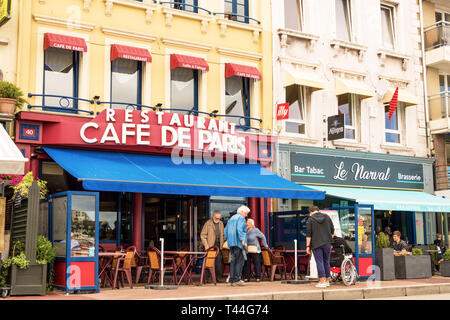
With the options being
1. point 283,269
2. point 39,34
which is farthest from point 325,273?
point 39,34

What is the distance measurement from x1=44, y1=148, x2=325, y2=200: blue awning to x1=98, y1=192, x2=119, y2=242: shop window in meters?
1.28

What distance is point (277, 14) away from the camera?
19812 millimetres

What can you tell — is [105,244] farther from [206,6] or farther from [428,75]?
[428,75]

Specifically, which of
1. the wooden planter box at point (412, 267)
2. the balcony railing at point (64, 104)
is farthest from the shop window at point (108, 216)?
the wooden planter box at point (412, 267)

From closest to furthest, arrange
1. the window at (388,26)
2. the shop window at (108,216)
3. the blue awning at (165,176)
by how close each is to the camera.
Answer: the blue awning at (165,176)
the shop window at (108,216)
the window at (388,26)

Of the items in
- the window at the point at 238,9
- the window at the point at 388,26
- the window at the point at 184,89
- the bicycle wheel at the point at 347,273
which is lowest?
the bicycle wheel at the point at 347,273

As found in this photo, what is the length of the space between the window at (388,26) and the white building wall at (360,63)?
0.19 metres

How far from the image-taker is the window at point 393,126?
22.2 m

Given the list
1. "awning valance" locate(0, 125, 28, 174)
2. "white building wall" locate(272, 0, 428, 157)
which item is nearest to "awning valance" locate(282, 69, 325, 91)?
"white building wall" locate(272, 0, 428, 157)

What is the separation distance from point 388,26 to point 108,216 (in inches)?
507

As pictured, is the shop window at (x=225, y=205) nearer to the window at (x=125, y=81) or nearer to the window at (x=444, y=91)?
the window at (x=125, y=81)

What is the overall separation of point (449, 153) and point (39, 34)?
1543cm

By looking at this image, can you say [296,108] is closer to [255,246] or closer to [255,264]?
[255,246]
